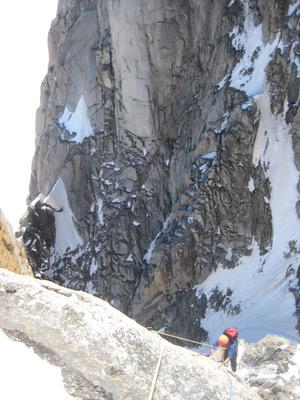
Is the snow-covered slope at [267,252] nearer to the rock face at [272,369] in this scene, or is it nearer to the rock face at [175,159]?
the rock face at [175,159]

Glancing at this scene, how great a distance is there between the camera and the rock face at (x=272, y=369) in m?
14.1

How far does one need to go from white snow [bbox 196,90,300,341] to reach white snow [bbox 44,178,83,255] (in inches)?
740

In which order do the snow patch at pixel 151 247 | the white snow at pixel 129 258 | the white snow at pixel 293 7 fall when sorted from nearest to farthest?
the white snow at pixel 293 7 < the snow patch at pixel 151 247 < the white snow at pixel 129 258

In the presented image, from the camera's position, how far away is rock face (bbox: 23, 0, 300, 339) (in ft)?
113

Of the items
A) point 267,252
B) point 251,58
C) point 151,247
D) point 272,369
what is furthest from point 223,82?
point 272,369

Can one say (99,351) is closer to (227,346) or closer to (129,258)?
(227,346)

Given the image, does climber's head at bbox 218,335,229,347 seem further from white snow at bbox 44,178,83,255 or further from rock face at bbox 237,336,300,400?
white snow at bbox 44,178,83,255

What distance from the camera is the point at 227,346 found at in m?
12.2

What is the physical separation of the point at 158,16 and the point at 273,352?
36.1 meters

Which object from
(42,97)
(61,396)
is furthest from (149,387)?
(42,97)

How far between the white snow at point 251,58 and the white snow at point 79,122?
17497 mm

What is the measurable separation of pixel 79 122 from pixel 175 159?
45.5 ft

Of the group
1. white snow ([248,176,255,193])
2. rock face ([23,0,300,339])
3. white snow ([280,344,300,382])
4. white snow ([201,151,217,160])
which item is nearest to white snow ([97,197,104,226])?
rock face ([23,0,300,339])

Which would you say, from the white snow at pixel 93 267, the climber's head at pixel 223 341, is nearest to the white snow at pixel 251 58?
the white snow at pixel 93 267
